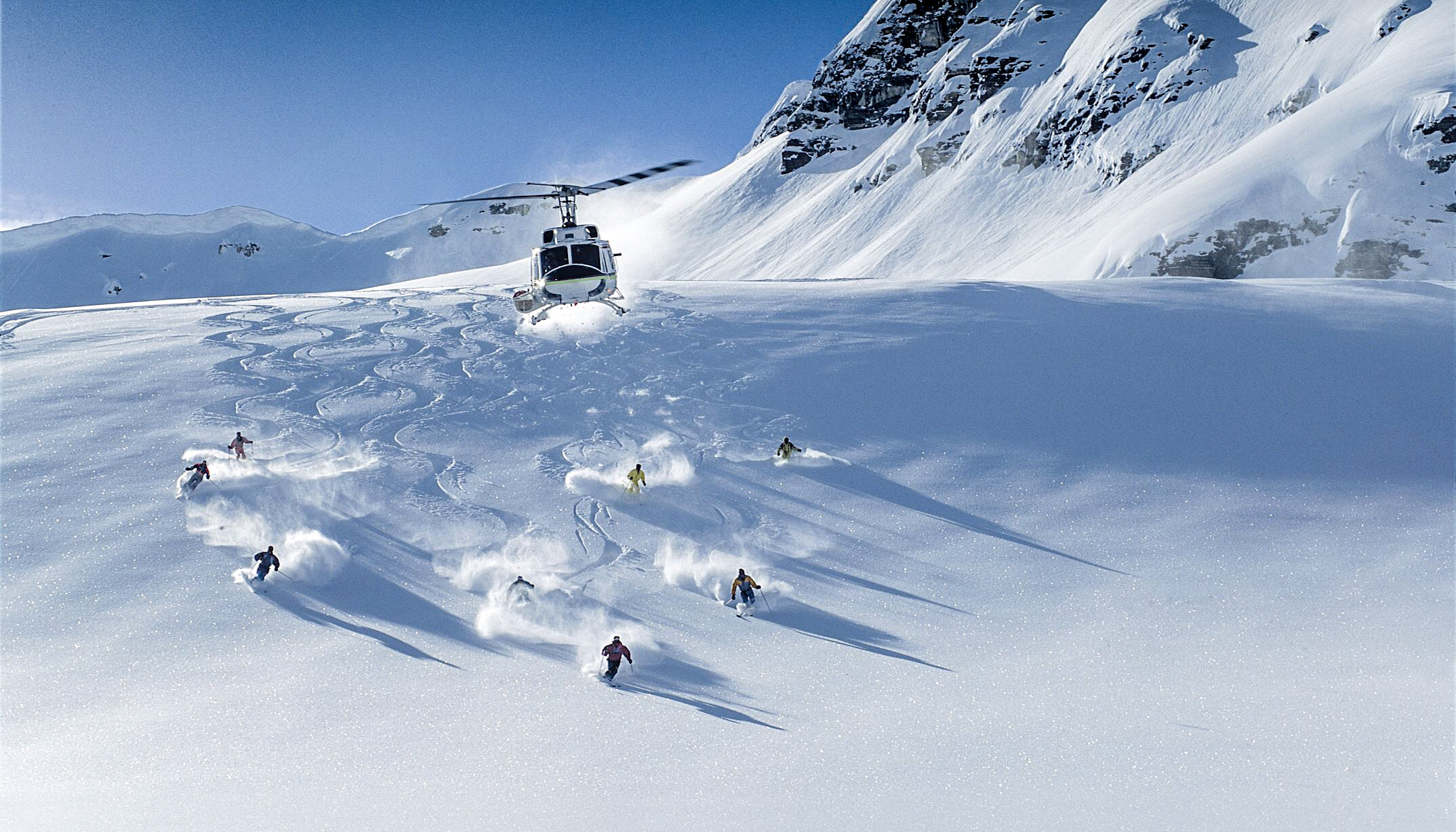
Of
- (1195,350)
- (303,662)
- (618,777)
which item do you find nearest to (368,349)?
(303,662)

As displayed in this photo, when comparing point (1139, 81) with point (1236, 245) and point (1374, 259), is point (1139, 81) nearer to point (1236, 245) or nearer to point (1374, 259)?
point (1236, 245)

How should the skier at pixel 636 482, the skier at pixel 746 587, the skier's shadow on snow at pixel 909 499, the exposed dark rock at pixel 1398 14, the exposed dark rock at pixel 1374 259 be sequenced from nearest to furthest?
1. the skier at pixel 746 587
2. the skier's shadow on snow at pixel 909 499
3. the skier at pixel 636 482
4. the exposed dark rock at pixel 1374 259
5. the exposed dark rock at pixel 1398 14

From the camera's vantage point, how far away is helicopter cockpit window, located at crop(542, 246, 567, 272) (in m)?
20.4

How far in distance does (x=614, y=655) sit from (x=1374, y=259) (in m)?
38.1

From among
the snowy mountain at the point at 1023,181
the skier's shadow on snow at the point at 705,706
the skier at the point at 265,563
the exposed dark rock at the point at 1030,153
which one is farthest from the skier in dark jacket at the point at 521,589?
the exposed dark rock at the point at 1030,153

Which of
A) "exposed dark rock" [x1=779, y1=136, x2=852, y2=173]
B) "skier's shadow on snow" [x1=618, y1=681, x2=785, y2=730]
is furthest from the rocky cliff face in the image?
"skier's shadow on snow" [x1=618, y1=681, x2=785, y2=730]

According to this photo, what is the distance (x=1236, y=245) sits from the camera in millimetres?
34438

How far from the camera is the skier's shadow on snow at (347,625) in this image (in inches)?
403

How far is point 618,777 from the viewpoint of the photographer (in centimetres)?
756

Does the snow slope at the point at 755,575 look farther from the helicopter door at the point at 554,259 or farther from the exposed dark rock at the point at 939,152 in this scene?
the exposed dark rock at the point at 939,152

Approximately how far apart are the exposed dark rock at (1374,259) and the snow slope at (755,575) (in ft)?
36.2

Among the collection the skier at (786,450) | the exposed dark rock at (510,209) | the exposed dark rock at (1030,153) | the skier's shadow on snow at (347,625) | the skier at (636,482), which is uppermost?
the exposed dark rock at (510,209)

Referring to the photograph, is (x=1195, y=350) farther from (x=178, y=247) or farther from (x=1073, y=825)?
(x=178, y=247)

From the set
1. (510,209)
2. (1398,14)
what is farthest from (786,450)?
(510,209)
